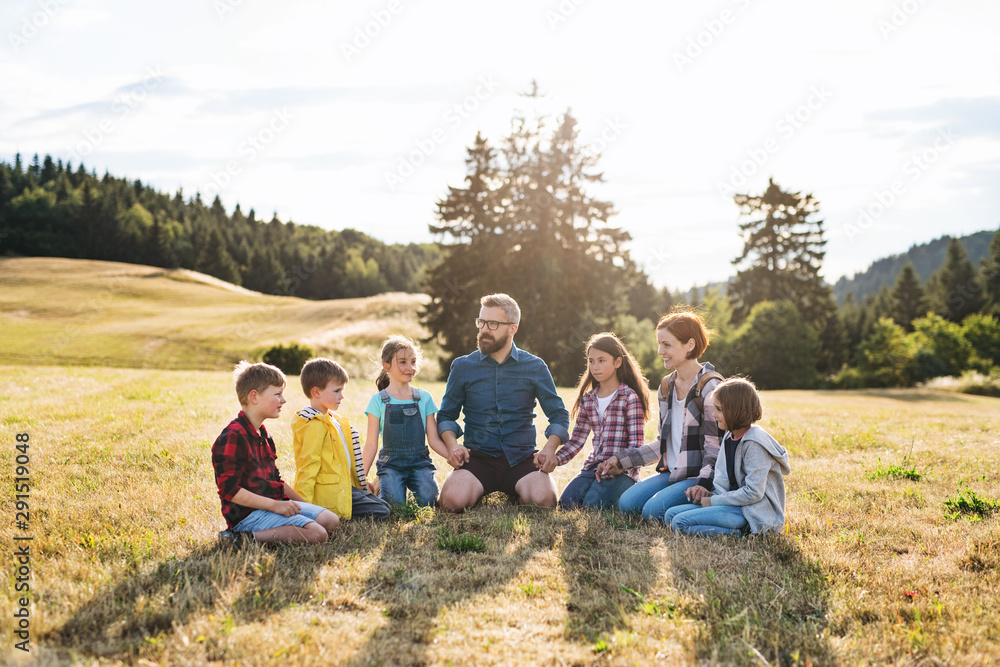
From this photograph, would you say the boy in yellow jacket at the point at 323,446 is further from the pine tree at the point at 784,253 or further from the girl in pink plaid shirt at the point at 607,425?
the pine tree at the point at 784,253

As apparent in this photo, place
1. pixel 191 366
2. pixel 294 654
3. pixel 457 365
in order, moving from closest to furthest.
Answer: pixel 294 654 → pixel 457 365 → pixel 191 366

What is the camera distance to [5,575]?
13.0 ft

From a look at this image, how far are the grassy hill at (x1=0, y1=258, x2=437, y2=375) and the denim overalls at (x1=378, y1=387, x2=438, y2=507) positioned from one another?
2192 centimetres

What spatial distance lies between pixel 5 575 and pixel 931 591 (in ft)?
19.9

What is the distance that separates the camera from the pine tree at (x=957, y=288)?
202 feet

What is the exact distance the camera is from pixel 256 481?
15.9 feet

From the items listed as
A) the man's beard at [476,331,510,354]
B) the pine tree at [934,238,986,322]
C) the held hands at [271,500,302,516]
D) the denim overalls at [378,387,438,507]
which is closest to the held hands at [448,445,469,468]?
the denim overalls at [378,387,438,507]

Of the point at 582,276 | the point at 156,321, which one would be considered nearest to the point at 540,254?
the point at 582,276

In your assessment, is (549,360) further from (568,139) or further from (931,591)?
(931,591)

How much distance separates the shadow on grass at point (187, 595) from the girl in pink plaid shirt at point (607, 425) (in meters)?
2.76

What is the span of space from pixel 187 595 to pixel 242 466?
1.19m

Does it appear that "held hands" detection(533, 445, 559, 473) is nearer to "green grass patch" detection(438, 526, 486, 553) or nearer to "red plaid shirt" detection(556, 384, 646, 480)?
"red plaid shirt" detection(556, 384, 646, 480)

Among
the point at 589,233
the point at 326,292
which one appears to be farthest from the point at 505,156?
the point at 326,292

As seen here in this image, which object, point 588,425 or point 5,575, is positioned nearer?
point 5,575
